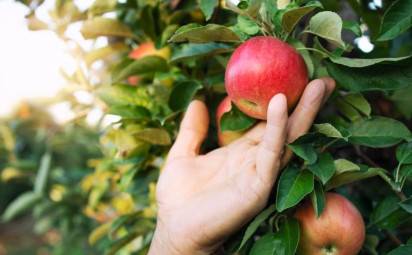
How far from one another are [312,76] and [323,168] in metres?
0.16

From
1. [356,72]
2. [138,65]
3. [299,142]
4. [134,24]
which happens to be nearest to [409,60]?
[356,72]

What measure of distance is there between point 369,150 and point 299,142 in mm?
402

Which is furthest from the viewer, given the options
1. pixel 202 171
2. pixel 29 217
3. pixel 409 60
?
pixel 29 217

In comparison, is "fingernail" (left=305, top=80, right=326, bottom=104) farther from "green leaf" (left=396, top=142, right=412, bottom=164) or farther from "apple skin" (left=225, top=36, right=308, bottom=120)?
"green leaf" (left=396, top=142, right=412, bottom=164)

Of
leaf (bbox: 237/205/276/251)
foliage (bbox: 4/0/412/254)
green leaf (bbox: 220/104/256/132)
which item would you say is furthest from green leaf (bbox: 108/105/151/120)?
leaf (bbox: 237/205/276/251)

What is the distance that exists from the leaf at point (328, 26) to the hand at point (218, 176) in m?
0.07

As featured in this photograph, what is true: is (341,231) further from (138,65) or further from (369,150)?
(138,65)

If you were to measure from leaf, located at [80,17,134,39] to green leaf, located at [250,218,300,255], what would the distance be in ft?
2.18

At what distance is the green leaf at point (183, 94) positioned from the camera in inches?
36.1

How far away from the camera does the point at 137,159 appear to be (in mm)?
1005

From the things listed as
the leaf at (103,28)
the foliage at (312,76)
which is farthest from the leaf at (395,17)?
the leaf at (103,28)

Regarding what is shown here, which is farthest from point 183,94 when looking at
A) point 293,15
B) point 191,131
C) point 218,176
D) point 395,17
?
point 395,17

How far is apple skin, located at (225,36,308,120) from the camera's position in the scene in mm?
→ 683

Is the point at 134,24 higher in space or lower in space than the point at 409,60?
lower
